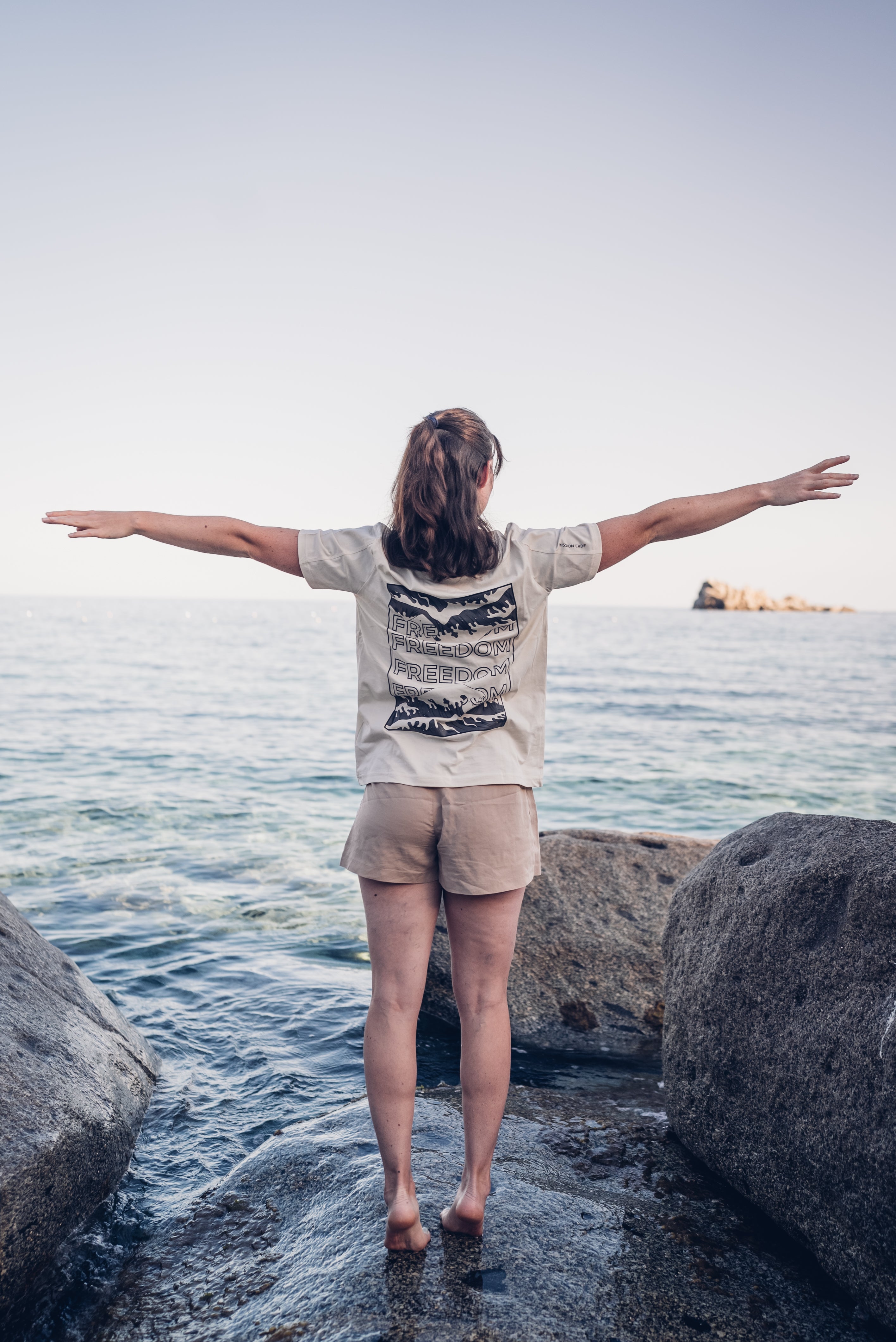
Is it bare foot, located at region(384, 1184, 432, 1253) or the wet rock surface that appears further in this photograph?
bare foot, located at region(384, 1184, 432, 1253)

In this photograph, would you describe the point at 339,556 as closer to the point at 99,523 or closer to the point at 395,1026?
the point at 99,523

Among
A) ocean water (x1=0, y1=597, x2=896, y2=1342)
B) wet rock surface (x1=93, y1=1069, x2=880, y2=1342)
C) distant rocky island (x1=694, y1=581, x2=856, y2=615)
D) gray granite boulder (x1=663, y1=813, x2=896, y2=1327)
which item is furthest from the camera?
distant rocky island (x1=694, y1=581, x2=856, y2=615)

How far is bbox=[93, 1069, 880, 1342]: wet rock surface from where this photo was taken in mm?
2625

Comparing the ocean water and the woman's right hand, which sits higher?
the woman's right hand

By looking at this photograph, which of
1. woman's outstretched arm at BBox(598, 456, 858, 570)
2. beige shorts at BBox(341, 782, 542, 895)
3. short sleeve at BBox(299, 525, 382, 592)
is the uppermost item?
woman's outstretched arm at BBox(598, 456, 858, 570)

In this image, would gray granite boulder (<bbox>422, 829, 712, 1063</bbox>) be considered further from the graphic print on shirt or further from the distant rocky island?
the distant rocky island

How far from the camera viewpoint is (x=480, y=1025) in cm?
295

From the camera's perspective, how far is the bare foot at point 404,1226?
2.86 meters

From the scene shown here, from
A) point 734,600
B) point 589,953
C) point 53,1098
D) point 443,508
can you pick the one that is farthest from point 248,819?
point 734,600

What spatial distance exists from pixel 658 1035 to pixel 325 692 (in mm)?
24231

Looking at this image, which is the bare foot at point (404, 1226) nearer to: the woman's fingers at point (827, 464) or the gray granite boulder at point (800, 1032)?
the gray granite boulder at point (800, 1032)

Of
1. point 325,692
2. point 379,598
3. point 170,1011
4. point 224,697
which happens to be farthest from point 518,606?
point 325,692

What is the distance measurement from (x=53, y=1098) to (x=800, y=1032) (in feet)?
8.71

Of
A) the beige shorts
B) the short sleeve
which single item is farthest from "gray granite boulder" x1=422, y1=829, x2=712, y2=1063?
the short sleeve
